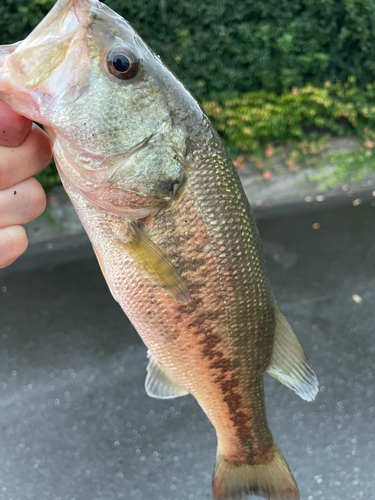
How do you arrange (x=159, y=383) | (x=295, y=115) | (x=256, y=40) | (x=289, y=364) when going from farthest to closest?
(x=295, y=115) → (x=256, y=40) → (x=159, y=383) → (x=289, y=364)

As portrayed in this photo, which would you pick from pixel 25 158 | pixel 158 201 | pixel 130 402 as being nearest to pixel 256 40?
pixel 158 201

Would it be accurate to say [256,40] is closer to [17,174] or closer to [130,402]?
[17,174]

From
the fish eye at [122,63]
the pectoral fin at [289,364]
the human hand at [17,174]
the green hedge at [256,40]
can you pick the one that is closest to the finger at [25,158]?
the human hand at [17,174]

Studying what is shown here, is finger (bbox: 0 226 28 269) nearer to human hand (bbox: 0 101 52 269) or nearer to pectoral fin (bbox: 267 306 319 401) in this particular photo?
human hand (bbox: 0 101 52 269)

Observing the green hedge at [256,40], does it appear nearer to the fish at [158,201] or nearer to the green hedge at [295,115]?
the green hedge at [295,115]

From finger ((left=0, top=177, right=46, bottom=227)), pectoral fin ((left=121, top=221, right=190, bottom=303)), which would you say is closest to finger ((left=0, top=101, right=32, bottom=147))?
finger ((left=0, top=177, right=46, bottom=227))

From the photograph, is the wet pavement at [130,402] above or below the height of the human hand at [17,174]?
below
